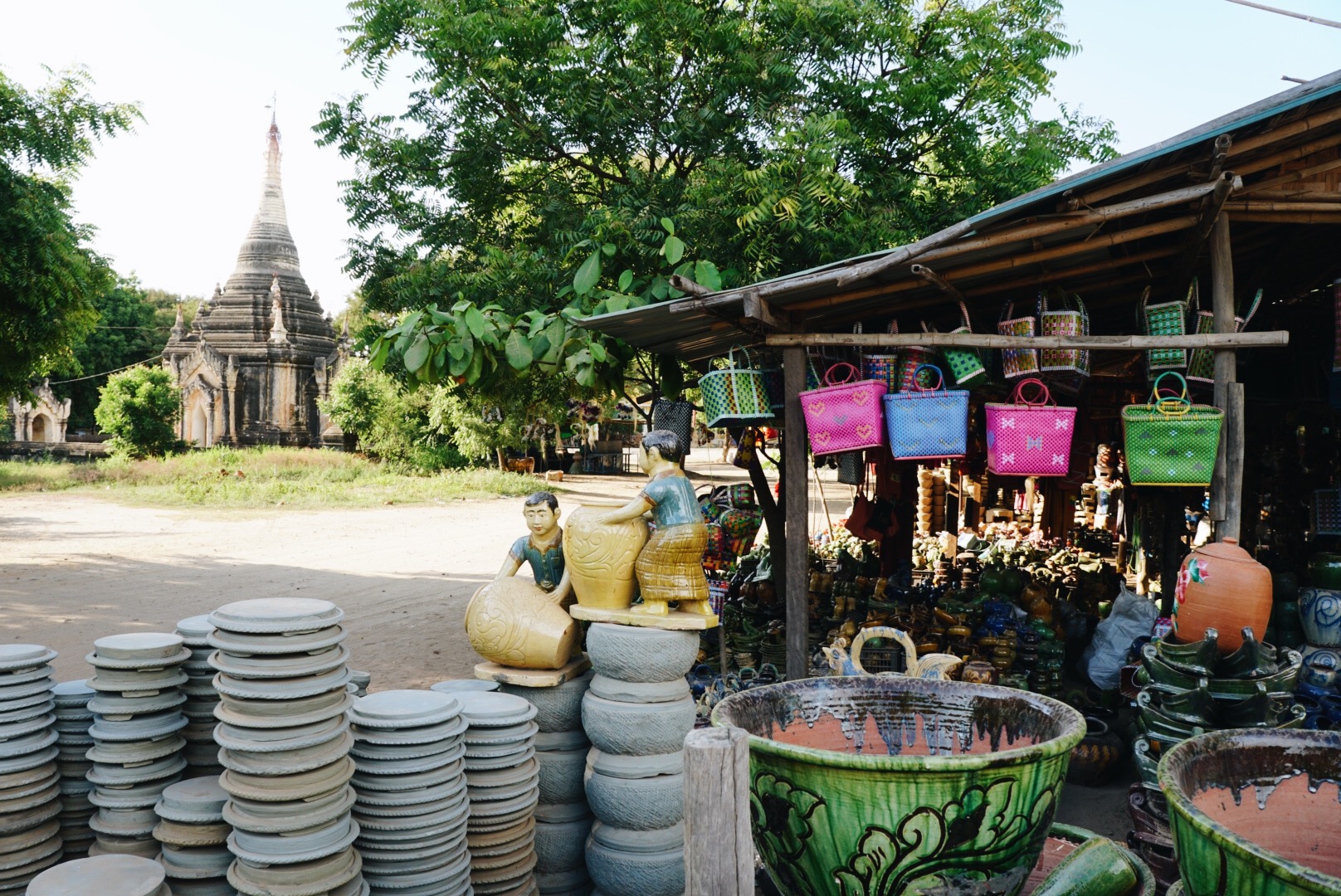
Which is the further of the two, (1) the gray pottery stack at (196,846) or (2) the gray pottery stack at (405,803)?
(2) the gray pottery stack at (405,803)

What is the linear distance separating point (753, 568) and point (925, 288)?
3665mm

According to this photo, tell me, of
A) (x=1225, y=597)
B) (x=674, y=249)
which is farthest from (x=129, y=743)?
(x=1225, y=597)

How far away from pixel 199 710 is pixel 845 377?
3.76 m

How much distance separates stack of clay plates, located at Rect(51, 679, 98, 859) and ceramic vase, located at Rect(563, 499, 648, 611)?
5.86 ft

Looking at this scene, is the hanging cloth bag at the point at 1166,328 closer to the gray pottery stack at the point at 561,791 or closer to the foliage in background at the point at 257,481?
the gray pottery stack at the point at 561,791

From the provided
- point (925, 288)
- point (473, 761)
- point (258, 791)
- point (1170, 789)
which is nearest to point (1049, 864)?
point (1170, 789)

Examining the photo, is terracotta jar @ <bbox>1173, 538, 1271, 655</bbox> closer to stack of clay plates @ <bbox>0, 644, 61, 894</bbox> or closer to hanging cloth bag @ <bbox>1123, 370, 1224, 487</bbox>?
hanging cloth bag @ <bbox>1123, 370, 1224, 487</bbox>

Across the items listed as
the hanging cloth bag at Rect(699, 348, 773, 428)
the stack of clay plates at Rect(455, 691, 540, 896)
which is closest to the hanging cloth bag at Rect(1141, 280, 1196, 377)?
the hanging cloth bag at Rect(699, 348, 773, 428)

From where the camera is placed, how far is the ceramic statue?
148 inches

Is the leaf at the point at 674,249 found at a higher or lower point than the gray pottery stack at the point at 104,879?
higher

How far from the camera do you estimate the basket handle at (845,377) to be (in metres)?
4.83

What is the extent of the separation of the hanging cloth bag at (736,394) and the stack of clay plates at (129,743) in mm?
3049

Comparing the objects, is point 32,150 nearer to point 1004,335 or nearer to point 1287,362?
point 1004,335

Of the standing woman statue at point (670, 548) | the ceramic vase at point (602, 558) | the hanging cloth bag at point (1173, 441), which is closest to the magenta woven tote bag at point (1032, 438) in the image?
the hanging cloth bag at point (1173, 441)
